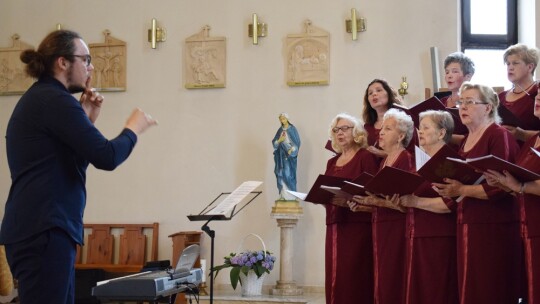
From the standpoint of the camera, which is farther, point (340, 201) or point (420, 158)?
point (340, 201)

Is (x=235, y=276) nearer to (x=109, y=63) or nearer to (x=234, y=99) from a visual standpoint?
(x=234, y=99)

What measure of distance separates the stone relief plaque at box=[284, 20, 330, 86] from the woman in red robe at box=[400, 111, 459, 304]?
4788 mm

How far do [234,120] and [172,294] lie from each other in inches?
192

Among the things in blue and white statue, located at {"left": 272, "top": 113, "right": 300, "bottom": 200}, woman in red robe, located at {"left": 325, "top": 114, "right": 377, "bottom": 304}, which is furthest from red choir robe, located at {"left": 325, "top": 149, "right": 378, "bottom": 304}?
blue and white statue, located at {"left": 272, "top": 113, "right": 300, "bottom": 200}

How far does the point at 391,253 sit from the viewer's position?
4.49 m

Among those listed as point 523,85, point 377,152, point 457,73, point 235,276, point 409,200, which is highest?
point 457,73

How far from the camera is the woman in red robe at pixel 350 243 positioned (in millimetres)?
4844

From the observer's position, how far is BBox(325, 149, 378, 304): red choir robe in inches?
191

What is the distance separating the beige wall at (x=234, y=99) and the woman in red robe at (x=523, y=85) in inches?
171

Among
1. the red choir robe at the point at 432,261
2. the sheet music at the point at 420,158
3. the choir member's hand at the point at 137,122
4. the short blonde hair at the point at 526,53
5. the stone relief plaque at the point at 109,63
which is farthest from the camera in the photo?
the stone relief plaque at the point at 109,63

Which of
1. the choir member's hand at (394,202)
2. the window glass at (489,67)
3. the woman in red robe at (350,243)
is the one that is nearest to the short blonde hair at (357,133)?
the woman in red robe at (350,243)

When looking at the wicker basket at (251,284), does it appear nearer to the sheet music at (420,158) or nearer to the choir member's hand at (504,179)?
the sheet music at (420,158)

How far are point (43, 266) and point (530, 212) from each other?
221 cm

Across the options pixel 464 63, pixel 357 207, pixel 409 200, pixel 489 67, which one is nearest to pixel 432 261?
pixel 409 200
